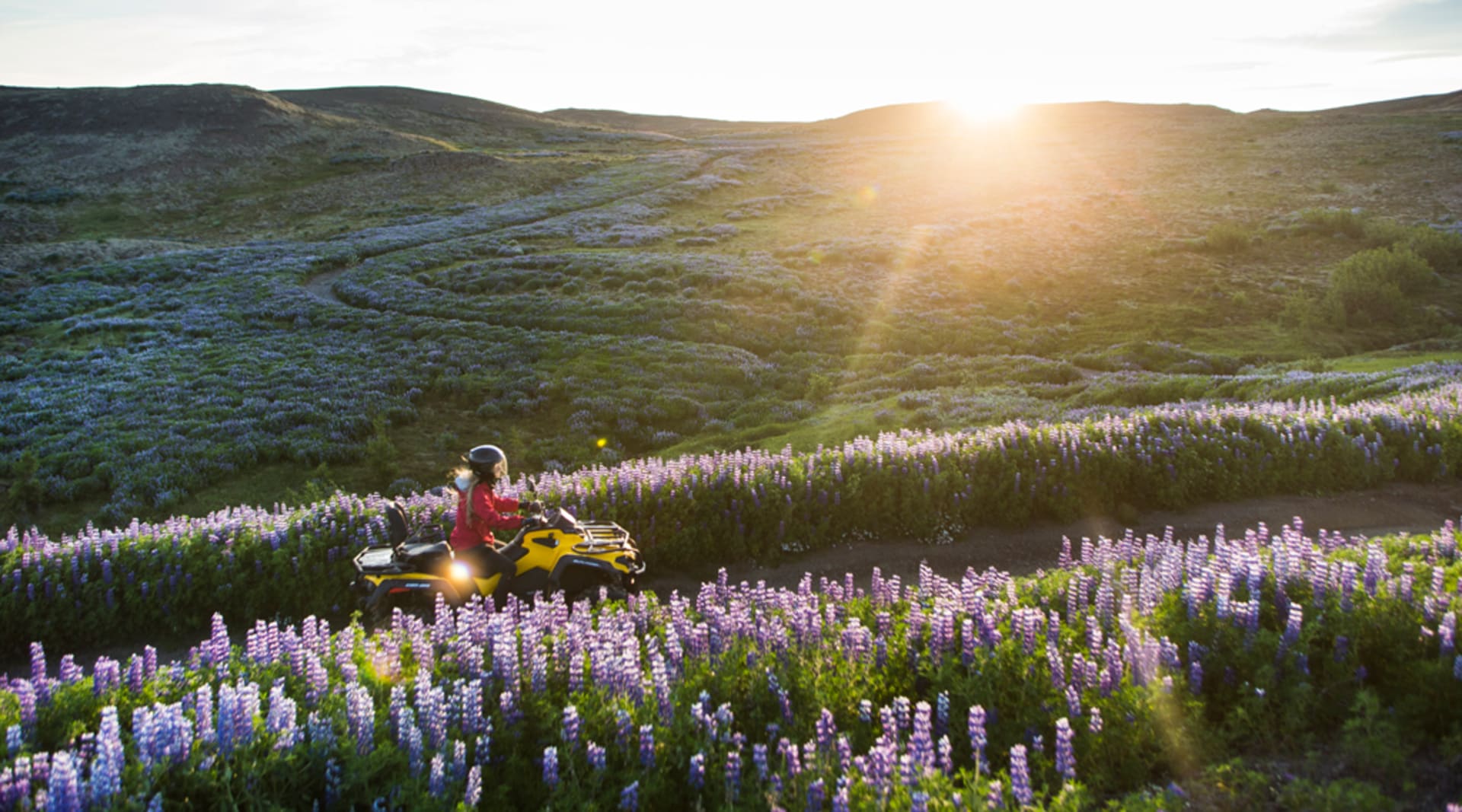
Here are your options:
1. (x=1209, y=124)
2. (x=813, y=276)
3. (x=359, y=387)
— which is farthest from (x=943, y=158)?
(x=359, y=387)

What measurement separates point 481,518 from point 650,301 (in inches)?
1043

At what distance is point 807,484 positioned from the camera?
459 inches

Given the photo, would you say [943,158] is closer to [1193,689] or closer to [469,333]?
[469,333]

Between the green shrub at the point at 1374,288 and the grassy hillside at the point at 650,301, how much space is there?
18 cm

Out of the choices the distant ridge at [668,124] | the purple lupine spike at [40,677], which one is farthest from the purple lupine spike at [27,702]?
the distant ridge at [668,124]

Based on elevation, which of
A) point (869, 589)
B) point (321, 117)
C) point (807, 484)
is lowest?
point (869, 589)

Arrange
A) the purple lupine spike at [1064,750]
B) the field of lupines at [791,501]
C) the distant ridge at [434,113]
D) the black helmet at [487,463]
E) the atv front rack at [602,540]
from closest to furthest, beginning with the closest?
1. the purple lupine spike at [1064,750]
2. the black helmet at [487,463]
3. the atv front rack at [602,540]
4. the field of lupines at [791,501]
5. the distant ridge at [434,113]

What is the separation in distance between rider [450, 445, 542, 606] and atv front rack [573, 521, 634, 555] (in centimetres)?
60

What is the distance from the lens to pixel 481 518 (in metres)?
8.51

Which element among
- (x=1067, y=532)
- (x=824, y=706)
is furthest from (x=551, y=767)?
(x=1067, y=532)

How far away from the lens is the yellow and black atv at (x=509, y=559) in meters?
8.16

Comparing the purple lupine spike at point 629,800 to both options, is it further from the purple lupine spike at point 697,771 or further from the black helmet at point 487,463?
the black helmet at point 487,463

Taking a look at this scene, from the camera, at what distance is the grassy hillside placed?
19.5 metres

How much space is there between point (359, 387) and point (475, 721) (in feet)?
66.2
